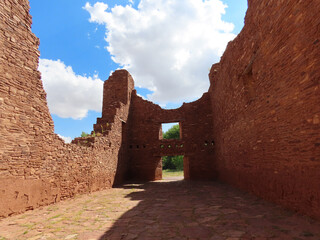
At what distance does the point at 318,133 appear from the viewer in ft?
11.4

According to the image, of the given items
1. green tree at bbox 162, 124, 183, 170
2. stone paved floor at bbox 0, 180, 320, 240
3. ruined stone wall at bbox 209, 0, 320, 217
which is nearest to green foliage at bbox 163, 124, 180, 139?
green tree at bbox 162, 124, 183, 170

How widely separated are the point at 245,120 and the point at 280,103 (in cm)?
228

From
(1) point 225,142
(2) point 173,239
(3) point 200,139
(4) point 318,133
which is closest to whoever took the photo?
(2) point 173,239

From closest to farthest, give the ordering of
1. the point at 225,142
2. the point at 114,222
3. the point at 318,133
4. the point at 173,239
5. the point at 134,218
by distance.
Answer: the point at 173,239, the point at 318,133, the point at 114,222, the point at 134,218, the point at 225,142

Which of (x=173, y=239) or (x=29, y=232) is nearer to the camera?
(x=173, y=239)

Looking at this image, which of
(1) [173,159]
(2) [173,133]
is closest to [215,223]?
(1) [173,159]

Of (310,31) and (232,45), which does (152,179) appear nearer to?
(232,45)

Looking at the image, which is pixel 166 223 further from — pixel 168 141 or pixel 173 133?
pixel 173 133

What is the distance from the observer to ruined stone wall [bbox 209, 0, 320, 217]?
3633 millimetres

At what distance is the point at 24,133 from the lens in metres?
5.13

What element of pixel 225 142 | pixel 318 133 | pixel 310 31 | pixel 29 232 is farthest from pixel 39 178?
pixel 225 142

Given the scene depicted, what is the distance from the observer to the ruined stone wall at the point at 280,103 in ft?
11.9

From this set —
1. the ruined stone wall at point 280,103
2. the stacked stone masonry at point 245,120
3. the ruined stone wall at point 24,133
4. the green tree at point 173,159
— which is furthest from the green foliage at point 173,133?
the ruined stone wall at point 24,133

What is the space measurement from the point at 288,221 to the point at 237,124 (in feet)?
15.1
